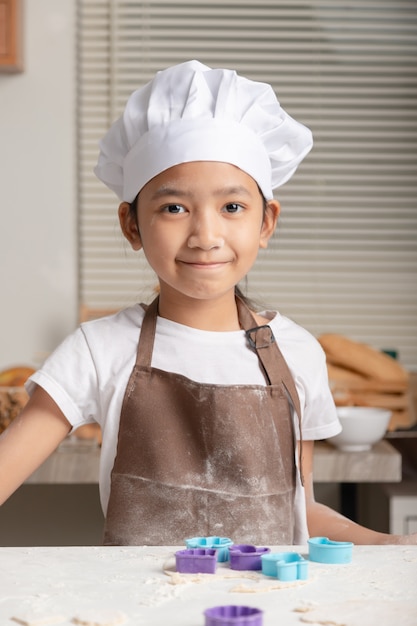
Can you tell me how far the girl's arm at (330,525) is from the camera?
1207mm

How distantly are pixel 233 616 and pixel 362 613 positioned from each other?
109 millimetres

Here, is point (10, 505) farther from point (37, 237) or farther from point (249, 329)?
point (249, 329)

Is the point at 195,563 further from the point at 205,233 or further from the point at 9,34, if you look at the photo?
the point at 9,34

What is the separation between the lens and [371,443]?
218 centimetres

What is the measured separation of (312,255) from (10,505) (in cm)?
116

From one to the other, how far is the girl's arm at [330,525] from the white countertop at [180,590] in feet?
0.71

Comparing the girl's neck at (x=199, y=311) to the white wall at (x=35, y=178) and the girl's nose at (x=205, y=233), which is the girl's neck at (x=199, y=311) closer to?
the girl's nose at (x=205, y=233)

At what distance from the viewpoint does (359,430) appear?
214 centimetres

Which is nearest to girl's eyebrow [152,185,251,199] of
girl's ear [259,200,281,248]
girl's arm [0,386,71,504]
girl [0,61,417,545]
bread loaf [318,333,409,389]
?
girl [0,61,417,545]

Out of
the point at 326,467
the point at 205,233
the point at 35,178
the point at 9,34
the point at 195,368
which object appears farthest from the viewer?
the point at 35,178

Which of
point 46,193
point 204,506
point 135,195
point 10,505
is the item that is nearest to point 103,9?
point 46,193

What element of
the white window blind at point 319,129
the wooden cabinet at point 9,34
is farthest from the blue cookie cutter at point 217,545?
the wooden cabinet at point 9,34

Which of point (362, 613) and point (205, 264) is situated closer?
point (362, 613)

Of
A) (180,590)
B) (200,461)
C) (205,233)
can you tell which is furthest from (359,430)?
(180,590)
